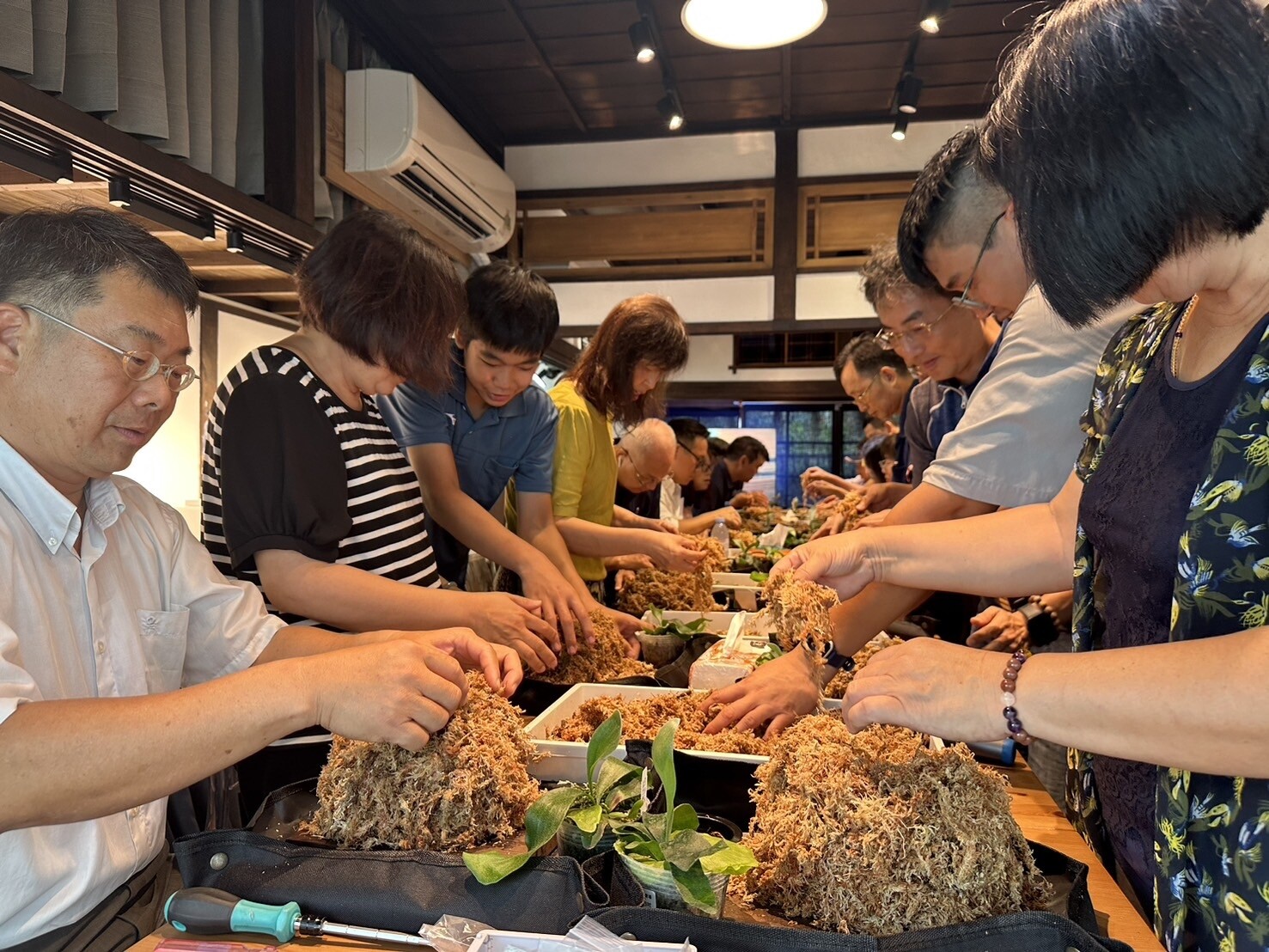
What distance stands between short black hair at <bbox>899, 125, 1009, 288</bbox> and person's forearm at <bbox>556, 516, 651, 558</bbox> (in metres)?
1.41

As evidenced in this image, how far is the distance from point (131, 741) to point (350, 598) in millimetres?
681

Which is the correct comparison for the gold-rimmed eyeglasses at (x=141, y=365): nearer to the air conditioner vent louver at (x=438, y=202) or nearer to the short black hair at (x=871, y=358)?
the air conditioner vent louver at (x=438, y=202)

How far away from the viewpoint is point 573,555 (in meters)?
3.12

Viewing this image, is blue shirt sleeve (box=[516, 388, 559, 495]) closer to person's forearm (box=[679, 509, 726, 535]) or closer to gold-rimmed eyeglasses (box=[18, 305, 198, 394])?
gold-rimmed eyeglasses (box=[18, 305, 198, 394])

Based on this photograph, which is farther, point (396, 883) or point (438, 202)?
point (438, 202)

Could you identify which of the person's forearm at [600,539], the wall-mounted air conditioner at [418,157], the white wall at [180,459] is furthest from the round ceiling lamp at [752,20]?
the white wall at [180,459]

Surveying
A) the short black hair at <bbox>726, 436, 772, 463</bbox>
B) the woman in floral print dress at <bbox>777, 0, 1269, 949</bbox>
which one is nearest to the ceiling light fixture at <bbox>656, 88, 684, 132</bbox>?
the woman in floral print dress at <bbox>777, 0, 1269, 949</bbox>

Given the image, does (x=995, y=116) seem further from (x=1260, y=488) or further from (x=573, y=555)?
(x=573, y=555)

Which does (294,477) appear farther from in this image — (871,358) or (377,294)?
(871,358)

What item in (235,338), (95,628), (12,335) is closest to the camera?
(12,335)

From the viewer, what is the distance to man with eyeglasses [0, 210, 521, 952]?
37.3 inches

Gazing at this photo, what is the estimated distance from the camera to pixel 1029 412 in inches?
69.0

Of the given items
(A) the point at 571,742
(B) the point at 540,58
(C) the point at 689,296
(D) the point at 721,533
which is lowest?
(A) the point at 571,742

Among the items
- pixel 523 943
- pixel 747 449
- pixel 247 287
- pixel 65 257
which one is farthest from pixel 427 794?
pixel 747 449
